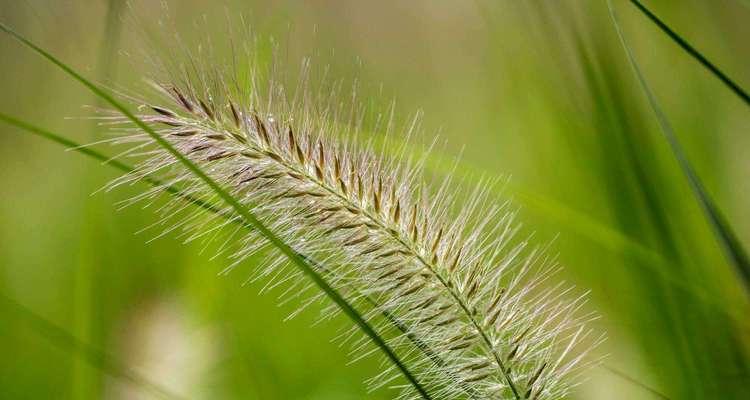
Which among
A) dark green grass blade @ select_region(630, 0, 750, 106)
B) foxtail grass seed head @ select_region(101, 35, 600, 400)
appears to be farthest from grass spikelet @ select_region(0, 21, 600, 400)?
A: dark green grass blade @ select_region(630, 0, 750, 106)

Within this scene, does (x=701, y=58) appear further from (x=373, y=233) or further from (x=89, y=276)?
(x=89, y=276)

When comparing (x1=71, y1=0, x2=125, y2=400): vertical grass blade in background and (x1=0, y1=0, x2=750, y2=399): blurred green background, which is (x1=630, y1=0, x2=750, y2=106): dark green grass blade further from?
(x1=71, y1=0, x2=125, y2=400): vertical grass blade in background

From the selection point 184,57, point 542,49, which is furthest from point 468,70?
point 184,57

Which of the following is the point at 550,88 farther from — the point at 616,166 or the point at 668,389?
the point at 668,389

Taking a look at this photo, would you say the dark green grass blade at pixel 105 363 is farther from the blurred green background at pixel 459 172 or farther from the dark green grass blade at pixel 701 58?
the dark green grass blade at pixel 701 58

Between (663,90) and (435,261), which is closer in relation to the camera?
(435,261)

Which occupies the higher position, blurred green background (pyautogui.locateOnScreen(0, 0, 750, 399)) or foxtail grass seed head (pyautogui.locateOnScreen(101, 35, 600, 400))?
blurred green background (pyautogui.locateOnScreen(0, 0, 750, 399))

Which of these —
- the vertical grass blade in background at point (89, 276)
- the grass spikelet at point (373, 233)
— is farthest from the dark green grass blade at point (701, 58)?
the vertical grass blade in background at point (89, 276)

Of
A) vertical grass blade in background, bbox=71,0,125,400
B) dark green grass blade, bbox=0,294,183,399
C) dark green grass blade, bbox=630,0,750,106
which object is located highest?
vertical grass blade in background, bbox=71,0,125,400
